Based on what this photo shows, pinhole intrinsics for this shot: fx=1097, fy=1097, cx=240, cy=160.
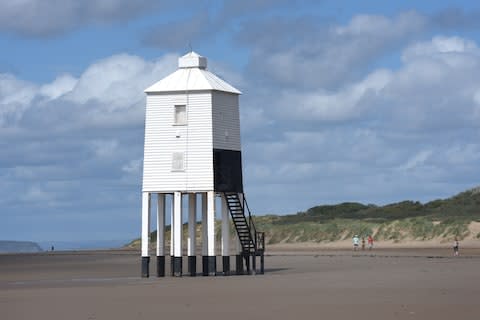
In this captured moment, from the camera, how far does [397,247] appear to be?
241 ft

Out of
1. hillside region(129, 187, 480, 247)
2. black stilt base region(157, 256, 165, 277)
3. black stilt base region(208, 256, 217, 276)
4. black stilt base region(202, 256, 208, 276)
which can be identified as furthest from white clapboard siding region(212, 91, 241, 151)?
hillside region(129, 187, 480, 247)

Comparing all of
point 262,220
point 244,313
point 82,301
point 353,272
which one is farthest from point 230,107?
point 262,220

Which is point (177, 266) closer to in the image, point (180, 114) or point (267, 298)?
point (180, 114)

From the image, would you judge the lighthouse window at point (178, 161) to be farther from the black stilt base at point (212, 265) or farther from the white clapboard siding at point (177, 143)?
the black stilt base at point (212, 265)

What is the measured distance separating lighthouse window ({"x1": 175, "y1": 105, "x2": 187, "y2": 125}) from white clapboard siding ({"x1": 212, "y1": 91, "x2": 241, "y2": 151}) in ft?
3.63

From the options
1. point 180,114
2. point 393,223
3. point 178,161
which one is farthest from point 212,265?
point 393,223

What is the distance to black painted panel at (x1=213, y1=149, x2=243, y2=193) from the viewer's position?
133 feet

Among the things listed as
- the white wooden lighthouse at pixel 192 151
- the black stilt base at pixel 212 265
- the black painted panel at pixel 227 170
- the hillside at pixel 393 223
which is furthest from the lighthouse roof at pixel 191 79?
the hillside at pixel 393 223

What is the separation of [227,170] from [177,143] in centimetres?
214

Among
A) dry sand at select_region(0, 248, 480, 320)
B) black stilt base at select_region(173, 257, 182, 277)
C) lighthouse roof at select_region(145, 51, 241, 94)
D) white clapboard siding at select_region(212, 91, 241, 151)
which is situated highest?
lighthouse roof at select_region(145, 51, 241, 94)

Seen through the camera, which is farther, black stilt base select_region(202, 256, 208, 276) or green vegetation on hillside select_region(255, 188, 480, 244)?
green vegetation on hillside select_region(255, 188, 480, 244)

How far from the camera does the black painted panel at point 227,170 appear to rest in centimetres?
4050

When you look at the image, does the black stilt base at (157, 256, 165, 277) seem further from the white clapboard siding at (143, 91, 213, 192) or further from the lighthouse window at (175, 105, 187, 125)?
the lighthouse window at (175, 105, 187, 125)

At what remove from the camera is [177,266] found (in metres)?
41.4
